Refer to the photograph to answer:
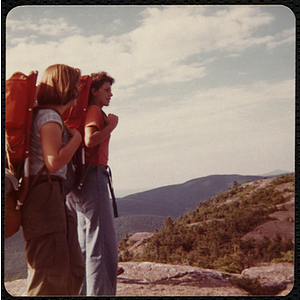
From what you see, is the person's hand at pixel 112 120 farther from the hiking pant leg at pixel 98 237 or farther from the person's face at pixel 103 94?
the hiking pant leg at pixel 98 237

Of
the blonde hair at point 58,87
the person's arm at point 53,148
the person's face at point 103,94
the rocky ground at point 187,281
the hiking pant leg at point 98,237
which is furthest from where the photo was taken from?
the rocky ground at point 187,281

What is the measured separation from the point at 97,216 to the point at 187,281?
150cm

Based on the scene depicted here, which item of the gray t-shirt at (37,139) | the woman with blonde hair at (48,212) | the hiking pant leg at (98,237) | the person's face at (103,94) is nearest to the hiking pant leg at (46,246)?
the woman with blonde hair at (48,212)

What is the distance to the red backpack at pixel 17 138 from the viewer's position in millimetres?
A: 2037

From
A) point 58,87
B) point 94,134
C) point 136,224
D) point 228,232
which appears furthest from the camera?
point 228,232

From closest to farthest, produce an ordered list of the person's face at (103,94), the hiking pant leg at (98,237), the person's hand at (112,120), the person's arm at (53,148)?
the person's arm at (53,148) < the hiking pant leg at (98,237) < the person's hand at (112,120) < the person's face at (103,94)

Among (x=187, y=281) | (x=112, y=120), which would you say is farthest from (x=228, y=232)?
(x=112, y=120)

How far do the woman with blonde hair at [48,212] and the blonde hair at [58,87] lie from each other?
6 cm

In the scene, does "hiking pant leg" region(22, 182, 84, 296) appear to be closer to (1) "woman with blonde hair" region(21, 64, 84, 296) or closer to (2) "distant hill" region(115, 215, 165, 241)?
(1) "woman with blonde hair" region(21, 64, 84, 296)

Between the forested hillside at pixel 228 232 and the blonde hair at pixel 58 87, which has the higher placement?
the blonde hair at pixel 58 87

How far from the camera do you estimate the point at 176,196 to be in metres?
3.29

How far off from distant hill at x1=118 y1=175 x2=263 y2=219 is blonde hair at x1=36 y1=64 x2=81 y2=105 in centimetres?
125

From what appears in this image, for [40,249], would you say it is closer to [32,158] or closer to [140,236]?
[32,158]

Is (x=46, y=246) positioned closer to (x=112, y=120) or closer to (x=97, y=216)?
(x=97, y=216)
